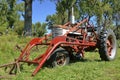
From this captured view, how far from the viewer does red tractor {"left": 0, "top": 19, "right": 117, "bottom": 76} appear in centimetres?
877

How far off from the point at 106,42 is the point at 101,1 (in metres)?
39.3

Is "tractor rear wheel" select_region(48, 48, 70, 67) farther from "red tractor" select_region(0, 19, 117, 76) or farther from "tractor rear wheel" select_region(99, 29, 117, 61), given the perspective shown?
"tractor rear wheel" select_region(99, 29, 117, 61)

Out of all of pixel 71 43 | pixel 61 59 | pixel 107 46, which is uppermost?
pixel 71 43

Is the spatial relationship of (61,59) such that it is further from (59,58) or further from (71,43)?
(71,43)

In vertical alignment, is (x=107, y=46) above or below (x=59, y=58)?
above

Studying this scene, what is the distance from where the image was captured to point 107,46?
11.0 meters

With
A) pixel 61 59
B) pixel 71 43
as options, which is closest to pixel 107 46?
pixel 71 43

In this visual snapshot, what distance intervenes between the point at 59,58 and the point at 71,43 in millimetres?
553

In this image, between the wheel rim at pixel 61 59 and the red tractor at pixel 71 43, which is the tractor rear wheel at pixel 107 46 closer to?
the red tractor at pixel 71 43

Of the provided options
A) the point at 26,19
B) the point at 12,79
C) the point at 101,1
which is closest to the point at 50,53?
the point at 12,79

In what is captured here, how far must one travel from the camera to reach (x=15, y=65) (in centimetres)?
829

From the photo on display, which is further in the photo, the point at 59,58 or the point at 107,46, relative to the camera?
the point at 107,46

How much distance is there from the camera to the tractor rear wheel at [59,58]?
8.91 metres

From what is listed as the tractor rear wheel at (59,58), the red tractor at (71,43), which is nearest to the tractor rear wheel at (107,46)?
the red tractor at (71,43)
